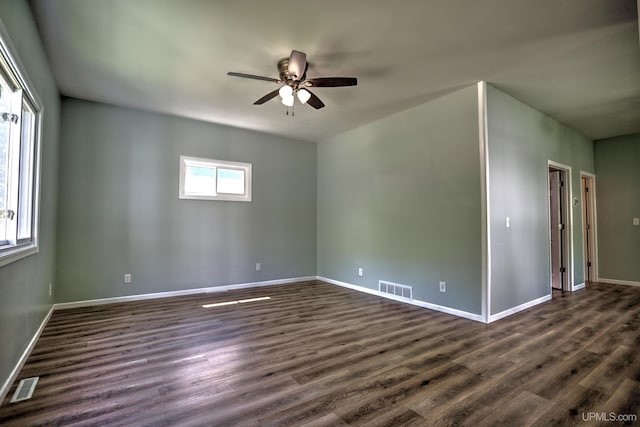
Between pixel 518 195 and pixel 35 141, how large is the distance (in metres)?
5.36

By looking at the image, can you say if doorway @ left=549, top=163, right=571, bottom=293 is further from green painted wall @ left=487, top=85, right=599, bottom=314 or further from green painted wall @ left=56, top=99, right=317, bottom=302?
green painted wall @ left=56, top=99, right=317, bottom=302

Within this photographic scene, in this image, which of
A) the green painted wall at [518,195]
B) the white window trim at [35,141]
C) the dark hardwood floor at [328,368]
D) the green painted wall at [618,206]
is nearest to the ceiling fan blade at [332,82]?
the green painted wall at [518,195]

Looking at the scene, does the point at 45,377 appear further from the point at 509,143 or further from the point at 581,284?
the point at 581,284

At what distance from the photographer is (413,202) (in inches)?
170

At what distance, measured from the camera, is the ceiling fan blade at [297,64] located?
104 inches

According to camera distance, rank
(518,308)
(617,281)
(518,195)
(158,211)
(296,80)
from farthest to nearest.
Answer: (617,281) → (158,211) → (518,195) → (518,308) → (296,80)

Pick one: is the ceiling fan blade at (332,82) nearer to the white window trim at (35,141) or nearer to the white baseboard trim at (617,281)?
the white window trim at (35,141)

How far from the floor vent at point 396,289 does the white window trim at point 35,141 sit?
4.11m

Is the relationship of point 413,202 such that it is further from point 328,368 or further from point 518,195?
point 328,368

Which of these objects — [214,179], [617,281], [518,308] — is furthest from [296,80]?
[617,281]

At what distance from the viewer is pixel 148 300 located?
442cm

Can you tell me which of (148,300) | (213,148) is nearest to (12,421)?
(148,300)

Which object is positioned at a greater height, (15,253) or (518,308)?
(15,253)

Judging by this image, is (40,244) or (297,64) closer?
(297,64)
